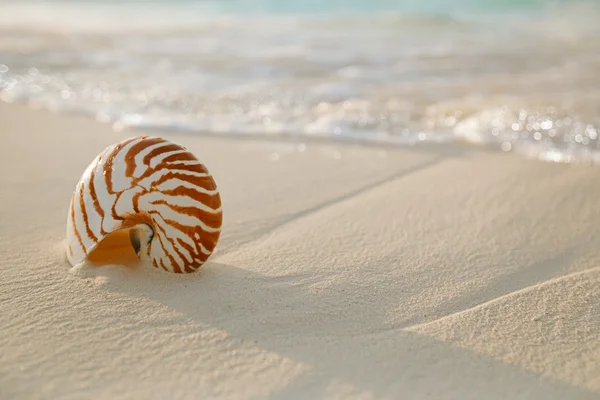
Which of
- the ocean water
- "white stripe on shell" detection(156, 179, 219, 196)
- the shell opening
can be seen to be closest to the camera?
"white stripe on shell" detection(156, 179, 219, 196)

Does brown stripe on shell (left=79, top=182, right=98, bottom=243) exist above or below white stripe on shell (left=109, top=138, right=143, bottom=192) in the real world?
below

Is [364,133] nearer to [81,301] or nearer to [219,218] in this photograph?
[219,218]

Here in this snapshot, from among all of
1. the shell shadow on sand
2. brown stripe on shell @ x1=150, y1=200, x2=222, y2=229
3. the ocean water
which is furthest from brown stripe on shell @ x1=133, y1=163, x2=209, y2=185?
the ocean water

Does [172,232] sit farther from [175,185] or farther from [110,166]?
[110,166]

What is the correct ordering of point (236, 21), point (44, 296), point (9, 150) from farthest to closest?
point (236, 21)
point (9, 150)
point (44, 296)

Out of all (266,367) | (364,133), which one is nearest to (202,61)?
(364,133)

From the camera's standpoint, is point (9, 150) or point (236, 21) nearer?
point (9, 150)

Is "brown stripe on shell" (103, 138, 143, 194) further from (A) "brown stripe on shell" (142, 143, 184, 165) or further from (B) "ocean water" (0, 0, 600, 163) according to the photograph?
(B) "ocean water" (0, 0, 600, 163)
